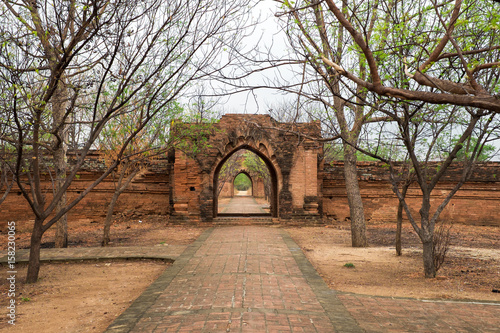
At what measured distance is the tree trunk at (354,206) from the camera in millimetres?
10617

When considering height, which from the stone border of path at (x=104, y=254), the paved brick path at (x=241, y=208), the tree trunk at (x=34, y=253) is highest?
the tree trunk at (x=34, y=253)

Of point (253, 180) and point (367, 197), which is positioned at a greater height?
point (253, 180)

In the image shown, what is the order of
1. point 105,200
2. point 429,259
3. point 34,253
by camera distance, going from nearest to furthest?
point 34,253
point 429,259
point 105,200

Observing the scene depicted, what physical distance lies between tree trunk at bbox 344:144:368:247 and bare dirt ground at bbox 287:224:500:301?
13.9 inches

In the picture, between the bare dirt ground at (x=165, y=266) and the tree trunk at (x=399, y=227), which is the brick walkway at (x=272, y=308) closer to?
the bare dirt ground at (x=165, y=266)

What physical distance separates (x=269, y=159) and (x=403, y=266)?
8041 mm

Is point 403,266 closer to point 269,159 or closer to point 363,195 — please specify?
point 269,159

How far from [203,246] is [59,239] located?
13.1 ft

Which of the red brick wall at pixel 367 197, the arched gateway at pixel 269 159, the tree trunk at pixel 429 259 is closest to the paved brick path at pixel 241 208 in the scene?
the red brick wall at pixel 367 197

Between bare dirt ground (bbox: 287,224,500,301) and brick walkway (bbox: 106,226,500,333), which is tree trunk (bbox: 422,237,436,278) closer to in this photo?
bare dirt ground (bbox: 287,224,500,301)

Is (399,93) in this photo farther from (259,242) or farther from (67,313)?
(259,242)

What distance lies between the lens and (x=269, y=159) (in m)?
15.4

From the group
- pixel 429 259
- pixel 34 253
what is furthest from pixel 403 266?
pixel 34 253

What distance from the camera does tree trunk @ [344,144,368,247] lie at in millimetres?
10617
